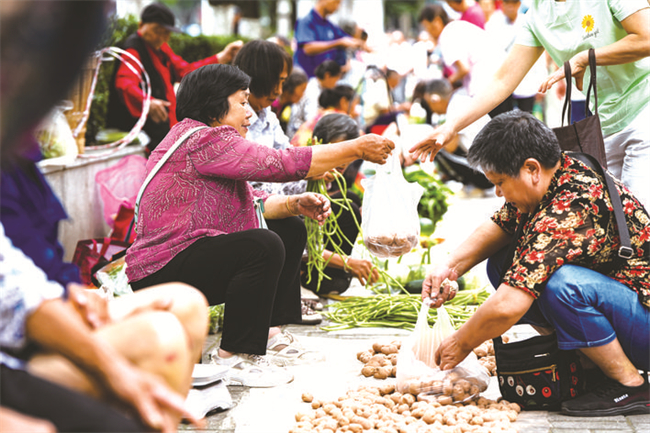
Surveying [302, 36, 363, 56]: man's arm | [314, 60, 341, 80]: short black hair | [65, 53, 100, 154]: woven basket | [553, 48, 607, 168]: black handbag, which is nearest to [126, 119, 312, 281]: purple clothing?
[553, 48, 607, 168]: black handbag

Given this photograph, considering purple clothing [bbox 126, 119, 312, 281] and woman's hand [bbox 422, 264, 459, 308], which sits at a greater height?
purple clothing [bbox 126, 119, 312, 281]

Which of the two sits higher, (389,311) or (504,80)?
(504,80)

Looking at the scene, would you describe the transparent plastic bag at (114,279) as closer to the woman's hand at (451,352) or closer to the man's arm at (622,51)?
the woman's hand at (451,352)

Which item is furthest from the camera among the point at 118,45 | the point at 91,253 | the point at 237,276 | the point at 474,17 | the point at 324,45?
the point at 474,17

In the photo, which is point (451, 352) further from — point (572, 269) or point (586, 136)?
point (586, 136)

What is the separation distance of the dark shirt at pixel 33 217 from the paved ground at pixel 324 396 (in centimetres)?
109

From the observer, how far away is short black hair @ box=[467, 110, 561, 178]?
2.42 m

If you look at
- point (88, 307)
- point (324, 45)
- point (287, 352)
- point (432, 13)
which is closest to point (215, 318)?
point (287, 352)

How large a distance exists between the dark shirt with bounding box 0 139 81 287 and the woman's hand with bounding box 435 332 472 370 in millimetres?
1427

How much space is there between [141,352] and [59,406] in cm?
20

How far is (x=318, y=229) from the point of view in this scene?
3807 millimetres

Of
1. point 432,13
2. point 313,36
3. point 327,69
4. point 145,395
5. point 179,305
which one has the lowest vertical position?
point 145,395

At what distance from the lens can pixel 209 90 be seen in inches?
115

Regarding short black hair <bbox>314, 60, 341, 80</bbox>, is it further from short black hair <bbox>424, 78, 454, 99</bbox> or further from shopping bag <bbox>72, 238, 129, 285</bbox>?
shopping bag <bbox>72, 238, 129, 285</bbox>
